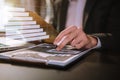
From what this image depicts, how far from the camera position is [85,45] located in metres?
1.00

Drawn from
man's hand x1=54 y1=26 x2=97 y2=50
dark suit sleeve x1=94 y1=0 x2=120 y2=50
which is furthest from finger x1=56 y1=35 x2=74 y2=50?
dark suit sleeve x1=94 y1=0 x2=120 y2=50

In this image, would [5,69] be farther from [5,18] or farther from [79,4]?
[79,4]

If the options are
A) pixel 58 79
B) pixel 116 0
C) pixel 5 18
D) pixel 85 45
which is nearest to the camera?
pixel 58 79

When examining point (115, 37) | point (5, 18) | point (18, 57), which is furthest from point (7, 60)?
point (115, 37)

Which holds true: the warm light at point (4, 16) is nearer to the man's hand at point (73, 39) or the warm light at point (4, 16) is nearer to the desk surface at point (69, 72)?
the man's hand at point (73, 39)

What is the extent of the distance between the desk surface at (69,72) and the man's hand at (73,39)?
0.18 metres

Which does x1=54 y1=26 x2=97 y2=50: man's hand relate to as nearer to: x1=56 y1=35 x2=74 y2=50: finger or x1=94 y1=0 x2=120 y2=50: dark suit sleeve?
x1=56 y1=35 x2=74 y2=50: finger

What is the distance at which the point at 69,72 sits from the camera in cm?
59

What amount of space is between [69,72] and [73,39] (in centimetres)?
35

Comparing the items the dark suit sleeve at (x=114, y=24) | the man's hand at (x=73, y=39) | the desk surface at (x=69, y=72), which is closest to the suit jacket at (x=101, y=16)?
the dark suit sleeve at (x=114, y=24)

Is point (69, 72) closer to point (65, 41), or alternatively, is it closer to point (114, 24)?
point (65, 41)

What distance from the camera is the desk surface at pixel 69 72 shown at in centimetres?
55

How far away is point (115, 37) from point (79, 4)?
502 millimetres

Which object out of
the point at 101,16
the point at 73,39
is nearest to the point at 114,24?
the point at 101,16
